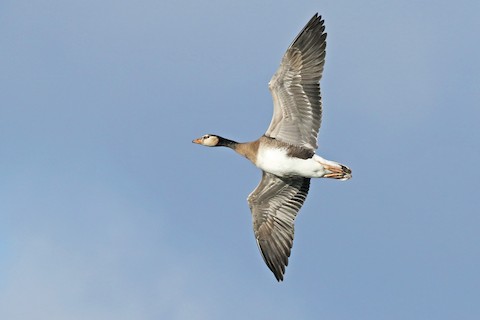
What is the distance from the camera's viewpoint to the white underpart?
26.3m

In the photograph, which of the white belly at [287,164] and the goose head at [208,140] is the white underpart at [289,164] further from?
the goose head at [208,140]

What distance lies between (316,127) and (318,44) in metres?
2.27

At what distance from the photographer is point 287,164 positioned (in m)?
26.4

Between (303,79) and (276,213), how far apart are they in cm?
470

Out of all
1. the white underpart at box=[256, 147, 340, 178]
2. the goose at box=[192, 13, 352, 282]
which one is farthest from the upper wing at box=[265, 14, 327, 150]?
the white underpart at box=[256, 147, 340, 178]

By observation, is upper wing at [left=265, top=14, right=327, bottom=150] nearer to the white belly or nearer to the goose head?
the white belly

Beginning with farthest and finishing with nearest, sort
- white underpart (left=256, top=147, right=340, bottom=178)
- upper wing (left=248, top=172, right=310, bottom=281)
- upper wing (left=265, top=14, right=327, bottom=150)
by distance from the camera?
upper wing (left=248, top=172, right=310, bottom=281) < white underpart (left=256, top=147, right=340, bottom=178) < upper wing (left=265, top=14, right=327, bottom=150)

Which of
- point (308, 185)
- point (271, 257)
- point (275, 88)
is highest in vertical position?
point (275, 88)

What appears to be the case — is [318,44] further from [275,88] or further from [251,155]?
[251,155]

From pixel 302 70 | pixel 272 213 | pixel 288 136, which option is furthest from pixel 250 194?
pixel 302 70

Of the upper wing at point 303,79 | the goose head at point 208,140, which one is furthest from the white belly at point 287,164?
the goose head at point 208,140

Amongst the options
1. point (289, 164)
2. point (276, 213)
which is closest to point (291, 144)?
point (289, 164)

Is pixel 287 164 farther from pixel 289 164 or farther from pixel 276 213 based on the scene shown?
pixel 276 213

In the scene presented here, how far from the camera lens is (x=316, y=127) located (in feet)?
86.3
